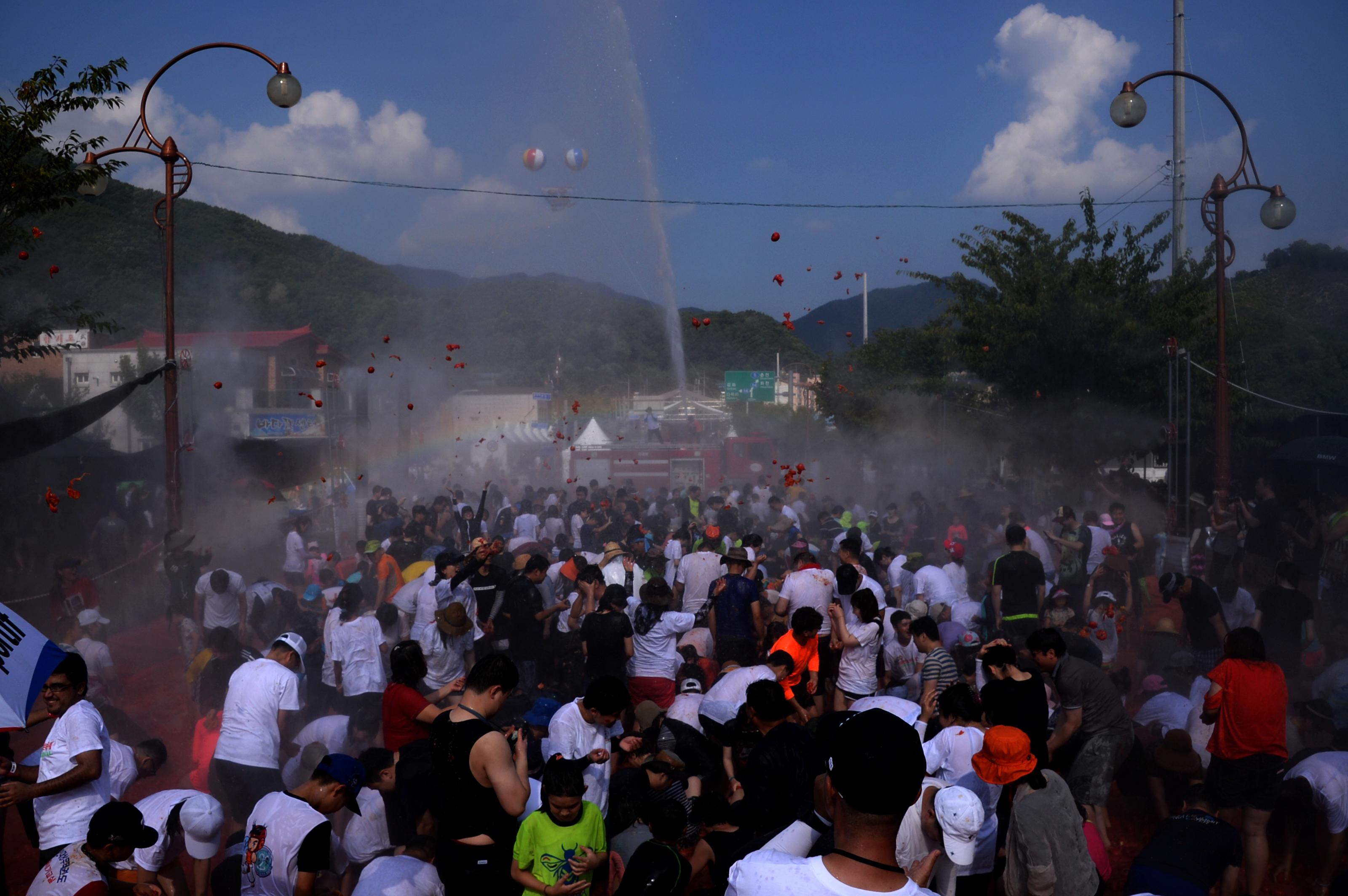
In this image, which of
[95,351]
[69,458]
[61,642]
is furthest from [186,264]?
[61,642]

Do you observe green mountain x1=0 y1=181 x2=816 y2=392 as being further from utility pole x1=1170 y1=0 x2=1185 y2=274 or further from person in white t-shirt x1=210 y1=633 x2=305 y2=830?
utility pole x1=1170 y1=0 x2=1185 y2=274

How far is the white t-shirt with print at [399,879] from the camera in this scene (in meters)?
3.70

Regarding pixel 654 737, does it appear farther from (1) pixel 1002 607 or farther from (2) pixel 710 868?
(1) pixel 1002 607

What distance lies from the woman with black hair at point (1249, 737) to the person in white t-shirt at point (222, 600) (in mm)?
8639

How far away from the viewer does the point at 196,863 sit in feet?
14.3

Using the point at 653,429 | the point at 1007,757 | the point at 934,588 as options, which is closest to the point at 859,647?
the point at 934,588

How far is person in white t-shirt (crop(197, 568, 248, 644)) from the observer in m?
9.04

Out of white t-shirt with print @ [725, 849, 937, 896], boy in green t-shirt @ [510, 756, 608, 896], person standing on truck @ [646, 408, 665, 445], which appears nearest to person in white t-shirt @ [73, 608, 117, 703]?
boy in green t-shirt @ [510, 756, 608, 896]

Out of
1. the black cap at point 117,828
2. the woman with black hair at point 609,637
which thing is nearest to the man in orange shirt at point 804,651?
the woman with black hair at point 609,637

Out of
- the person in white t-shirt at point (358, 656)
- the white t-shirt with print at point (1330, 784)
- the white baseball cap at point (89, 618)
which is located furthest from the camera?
the white baseball cap at point (89, 618)

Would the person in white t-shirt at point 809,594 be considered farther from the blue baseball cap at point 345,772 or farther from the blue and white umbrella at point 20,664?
the blue and white umbrella at point 20,664

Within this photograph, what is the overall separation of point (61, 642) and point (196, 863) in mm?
6048

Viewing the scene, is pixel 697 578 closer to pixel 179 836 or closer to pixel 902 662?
pixel 902 662

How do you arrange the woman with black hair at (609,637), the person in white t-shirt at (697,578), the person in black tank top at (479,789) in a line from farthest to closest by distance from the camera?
the person in white t-shirt at (697,578) → the woman with black hair at (609,637) → the person in black tank top at (479,789)
